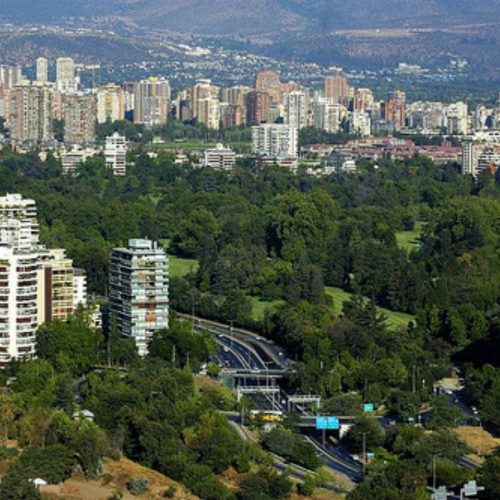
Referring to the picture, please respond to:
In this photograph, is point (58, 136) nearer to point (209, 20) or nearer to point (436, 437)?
point (436, 437)

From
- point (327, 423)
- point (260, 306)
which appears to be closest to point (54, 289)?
point (260, 306)

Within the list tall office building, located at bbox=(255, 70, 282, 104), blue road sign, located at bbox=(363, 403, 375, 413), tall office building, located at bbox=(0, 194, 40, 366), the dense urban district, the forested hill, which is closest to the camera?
the dense urban district

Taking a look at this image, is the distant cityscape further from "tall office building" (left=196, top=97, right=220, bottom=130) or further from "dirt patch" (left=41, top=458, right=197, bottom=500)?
"dirt patch" (left=41, top=458, right=197, bottom=500)

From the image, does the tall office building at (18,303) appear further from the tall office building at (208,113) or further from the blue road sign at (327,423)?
the tall office building at (208,113)

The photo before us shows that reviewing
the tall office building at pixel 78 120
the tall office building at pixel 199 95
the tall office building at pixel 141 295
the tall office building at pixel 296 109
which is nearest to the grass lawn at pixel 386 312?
the tall office building at pixel 141 295

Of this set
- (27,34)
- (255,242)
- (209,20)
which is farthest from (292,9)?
(255,242)

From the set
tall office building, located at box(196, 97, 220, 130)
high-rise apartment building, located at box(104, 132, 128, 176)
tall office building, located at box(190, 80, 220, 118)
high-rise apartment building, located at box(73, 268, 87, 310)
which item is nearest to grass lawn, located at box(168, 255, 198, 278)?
high-rise apartment building, located at box(73, 268, 87, 310)
